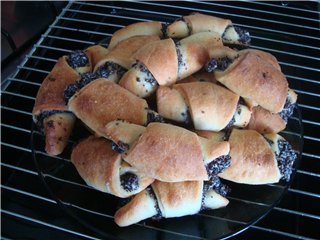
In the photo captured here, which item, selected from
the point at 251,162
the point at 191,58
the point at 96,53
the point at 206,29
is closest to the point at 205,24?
the point at 206,29

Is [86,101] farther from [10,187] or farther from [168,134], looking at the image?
[10,187]

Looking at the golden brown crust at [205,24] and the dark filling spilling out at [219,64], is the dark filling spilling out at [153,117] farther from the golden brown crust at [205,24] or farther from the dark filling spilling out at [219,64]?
the golden brown crust at [205,24]

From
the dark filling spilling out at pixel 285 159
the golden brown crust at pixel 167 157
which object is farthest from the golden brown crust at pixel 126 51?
the dark filling spilling out at pixel 285 159

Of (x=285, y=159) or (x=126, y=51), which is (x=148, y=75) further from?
(x=285, y=159)

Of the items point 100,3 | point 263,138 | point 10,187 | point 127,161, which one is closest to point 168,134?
point 127,161

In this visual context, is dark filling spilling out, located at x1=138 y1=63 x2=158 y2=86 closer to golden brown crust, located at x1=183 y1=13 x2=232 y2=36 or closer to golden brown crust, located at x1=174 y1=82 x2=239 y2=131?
golden brown crust, located at x1=174 y1=82 x2=239 y2=131

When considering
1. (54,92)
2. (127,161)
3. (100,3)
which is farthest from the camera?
(100,3)
